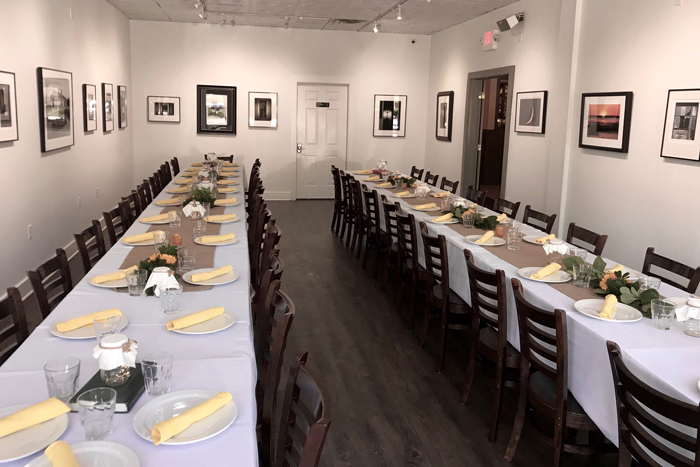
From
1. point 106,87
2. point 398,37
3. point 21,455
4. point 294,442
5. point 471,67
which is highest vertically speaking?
point 398,37

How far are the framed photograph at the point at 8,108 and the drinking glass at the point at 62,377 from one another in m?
4.25

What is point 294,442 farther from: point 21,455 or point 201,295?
point 201,295

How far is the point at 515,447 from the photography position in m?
3.11

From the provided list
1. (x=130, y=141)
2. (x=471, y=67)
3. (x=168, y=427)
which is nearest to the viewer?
(x=168, y=427)

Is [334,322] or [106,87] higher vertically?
[106,87]

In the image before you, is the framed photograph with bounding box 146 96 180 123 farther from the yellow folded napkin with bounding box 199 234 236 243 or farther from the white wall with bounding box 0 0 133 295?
the yellow folded napkin with bounding box 199 234 236 243

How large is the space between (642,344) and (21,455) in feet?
7.88

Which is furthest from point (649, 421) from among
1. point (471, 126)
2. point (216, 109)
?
point (216, 109)

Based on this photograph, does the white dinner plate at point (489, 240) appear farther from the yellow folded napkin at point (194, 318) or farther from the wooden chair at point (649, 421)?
the yellow folded napkin at point (194, 318)

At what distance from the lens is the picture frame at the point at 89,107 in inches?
316

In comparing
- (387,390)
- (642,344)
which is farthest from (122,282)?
(642,344)

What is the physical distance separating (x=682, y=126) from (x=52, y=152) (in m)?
6.74

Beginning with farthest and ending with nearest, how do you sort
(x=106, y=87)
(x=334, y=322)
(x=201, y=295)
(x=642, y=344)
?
1. (x=106, y=87)
2. (x=334, y=322)
3. (x=201, y=295)
4. (x=642, y=344)

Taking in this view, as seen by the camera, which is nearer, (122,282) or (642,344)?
(642,344)
